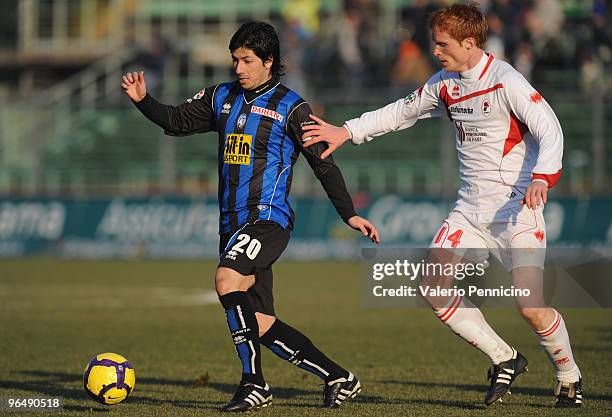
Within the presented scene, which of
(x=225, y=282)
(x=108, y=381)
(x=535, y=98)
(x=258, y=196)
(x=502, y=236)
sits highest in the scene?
(x=535, y=98)

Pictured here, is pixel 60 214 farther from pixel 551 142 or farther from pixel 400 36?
pixel 551 142

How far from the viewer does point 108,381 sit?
7164mm

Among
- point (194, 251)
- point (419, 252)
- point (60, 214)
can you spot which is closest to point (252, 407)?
point (419, 252)

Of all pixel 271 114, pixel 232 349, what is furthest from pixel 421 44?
pixel 271 114

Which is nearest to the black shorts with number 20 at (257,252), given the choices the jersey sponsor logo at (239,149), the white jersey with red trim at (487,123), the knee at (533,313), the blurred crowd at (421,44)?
the jersey sponsor logo at (239,149)

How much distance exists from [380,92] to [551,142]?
63.6 feet

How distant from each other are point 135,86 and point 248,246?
1328 mm

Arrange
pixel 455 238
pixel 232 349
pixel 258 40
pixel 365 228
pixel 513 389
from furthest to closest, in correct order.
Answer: pixel 232 349
pixel 513 389
pixel 455 238
pixel 365 228
pixel 258 40

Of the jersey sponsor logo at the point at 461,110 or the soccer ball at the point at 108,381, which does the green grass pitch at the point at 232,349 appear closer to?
the soccer ball at the point at 108,381

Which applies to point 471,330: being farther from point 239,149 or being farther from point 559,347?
point 239,149

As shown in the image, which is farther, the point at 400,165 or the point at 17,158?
the point at 17,158

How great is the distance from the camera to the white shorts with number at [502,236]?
7234mm

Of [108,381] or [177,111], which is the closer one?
[108,381]

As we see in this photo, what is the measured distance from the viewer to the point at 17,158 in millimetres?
28594
